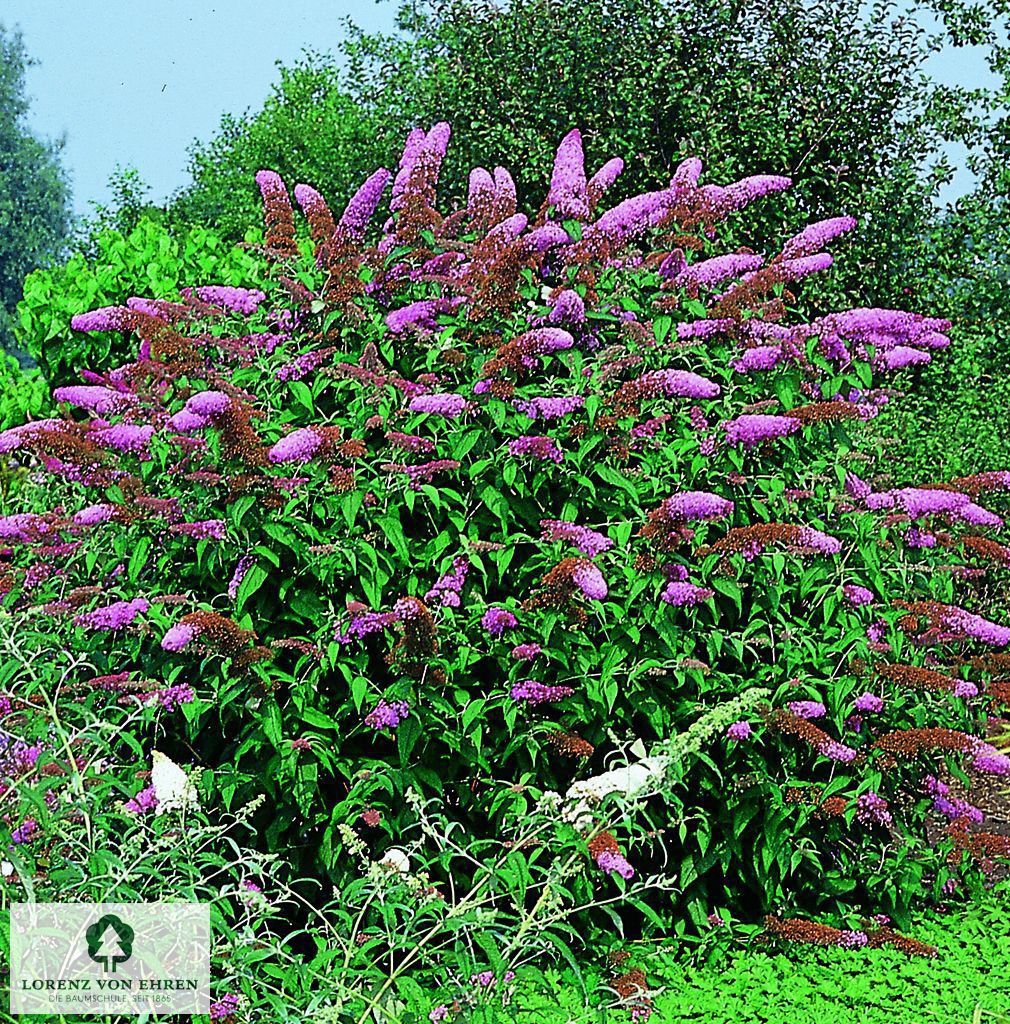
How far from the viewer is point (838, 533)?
14.8ft

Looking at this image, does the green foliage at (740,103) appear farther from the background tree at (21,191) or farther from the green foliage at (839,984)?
the background tree at (21,191)

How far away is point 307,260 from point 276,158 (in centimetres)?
1877

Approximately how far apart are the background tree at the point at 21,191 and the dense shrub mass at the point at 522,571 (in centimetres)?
3865

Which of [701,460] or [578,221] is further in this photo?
[578,221]

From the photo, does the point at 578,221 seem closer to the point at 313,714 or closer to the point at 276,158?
the point at 313,714

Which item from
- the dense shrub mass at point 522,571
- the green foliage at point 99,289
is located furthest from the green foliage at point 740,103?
the dense shrub mass at point 522,571

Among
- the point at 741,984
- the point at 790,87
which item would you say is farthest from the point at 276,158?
the point at 741,984

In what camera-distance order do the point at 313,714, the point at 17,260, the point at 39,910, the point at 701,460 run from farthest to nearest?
the point at 17,260 → the point at 701,460 → the point at 313,714 → the point at 39,910

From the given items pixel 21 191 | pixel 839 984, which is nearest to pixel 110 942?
pixel 839 984

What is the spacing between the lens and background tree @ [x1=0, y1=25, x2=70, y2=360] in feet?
137

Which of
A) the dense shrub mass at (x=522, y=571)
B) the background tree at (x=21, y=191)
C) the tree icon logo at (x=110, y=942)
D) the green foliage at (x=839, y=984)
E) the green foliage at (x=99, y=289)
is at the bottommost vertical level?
the green foliage at (x=839, y=984)

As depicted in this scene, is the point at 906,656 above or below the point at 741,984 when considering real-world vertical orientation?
above

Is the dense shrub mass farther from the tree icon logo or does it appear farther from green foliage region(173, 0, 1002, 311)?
green foliage region(173, 0, 1002, 311)

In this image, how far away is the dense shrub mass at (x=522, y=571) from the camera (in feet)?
13.0
